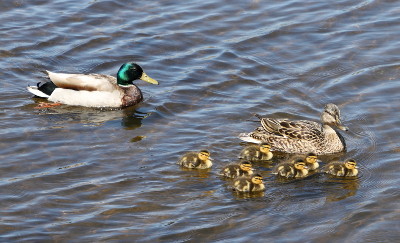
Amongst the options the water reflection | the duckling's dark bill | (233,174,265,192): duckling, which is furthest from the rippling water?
the duckling's dark bill

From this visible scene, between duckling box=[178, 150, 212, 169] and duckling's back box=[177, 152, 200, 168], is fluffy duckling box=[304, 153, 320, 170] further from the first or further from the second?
duckling's back box=[177, 152, 200, 168]

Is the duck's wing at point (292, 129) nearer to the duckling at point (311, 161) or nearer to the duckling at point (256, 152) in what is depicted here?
the duckling at point (256, 152)

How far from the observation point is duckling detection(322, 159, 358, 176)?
374 inches

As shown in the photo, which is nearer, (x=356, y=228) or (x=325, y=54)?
(x=356, y=228)

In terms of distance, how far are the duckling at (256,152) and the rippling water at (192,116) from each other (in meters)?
0.18

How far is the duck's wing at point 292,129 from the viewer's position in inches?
416

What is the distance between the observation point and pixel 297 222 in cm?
860

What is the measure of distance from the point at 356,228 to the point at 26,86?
6.17 m

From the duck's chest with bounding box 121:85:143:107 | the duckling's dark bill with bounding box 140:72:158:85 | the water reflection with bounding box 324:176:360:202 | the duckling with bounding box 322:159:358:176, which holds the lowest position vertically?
the water reflection with bounding box 324:176:360:202

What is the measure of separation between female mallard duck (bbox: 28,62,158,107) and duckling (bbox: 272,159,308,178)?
134 inches

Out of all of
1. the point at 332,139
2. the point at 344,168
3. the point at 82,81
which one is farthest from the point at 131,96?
the point at 344,168

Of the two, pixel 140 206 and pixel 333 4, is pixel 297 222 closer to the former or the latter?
pixel 140 206

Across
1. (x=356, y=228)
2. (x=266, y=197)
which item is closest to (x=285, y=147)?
(x=266, y=197)

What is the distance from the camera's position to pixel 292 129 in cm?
1059
